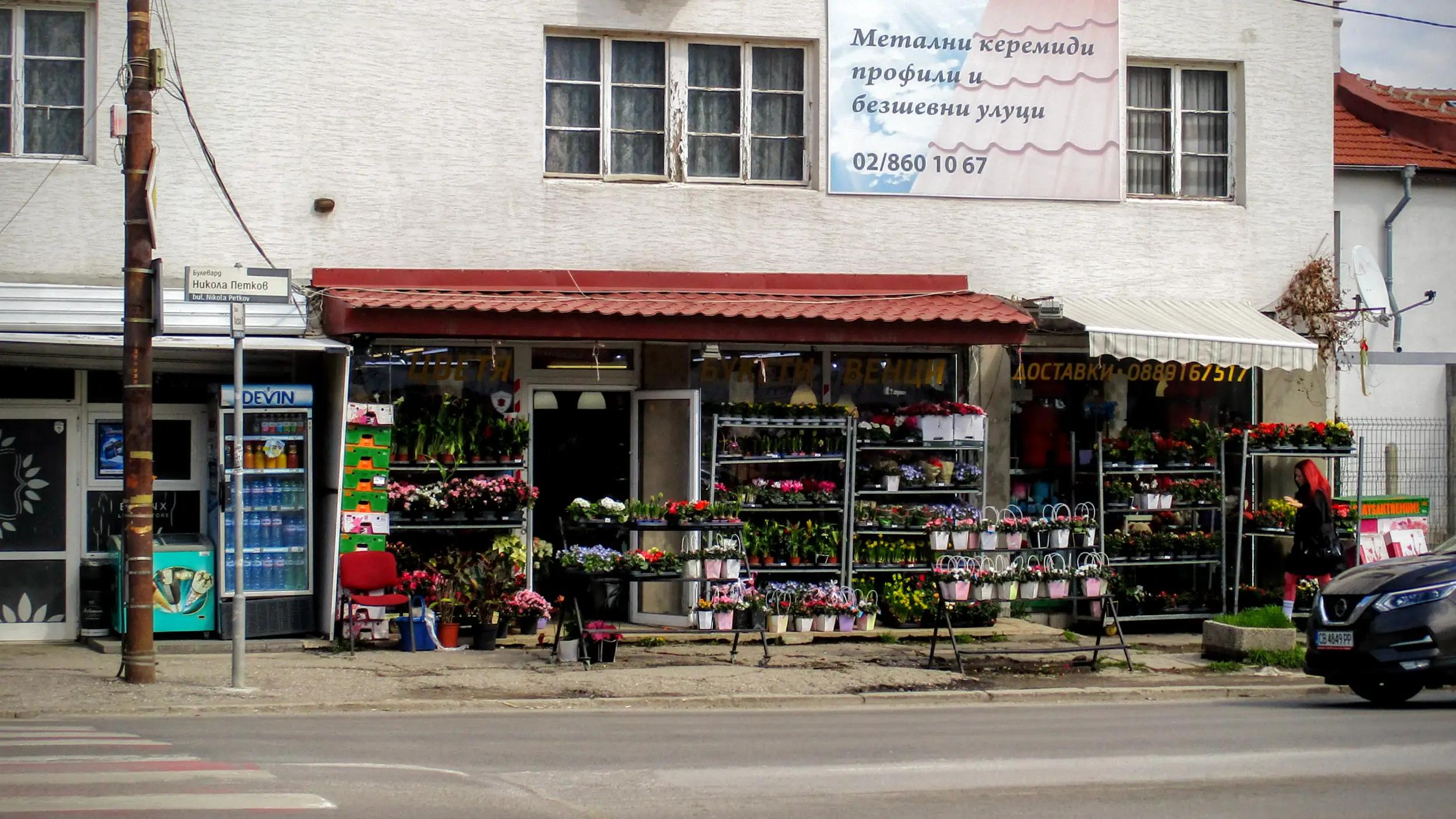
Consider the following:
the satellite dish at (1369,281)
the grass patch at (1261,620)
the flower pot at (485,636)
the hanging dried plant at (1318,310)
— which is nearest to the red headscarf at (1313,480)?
the grass patch at (1261,620)

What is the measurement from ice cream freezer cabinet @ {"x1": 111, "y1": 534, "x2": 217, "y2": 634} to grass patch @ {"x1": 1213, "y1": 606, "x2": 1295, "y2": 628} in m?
10.0

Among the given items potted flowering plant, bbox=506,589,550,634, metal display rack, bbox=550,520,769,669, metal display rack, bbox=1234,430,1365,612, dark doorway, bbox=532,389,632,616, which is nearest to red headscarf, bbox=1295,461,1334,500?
metal display rack, bbox=1234,430,1365,612

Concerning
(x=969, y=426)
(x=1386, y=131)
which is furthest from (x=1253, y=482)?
(x=1386, y=131)

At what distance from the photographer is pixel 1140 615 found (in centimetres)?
1783

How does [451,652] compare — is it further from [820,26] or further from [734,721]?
[820,26]

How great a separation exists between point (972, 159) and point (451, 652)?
7.86 meters

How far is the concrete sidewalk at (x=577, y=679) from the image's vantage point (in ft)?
41.5

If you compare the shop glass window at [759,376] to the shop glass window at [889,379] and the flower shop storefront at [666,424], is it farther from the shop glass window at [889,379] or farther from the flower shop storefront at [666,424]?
the shop glass window at [889,379]

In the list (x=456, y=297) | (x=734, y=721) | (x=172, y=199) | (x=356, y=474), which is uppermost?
(x=172, y=199)

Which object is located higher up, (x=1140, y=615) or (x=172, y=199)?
(x=172, y=199)

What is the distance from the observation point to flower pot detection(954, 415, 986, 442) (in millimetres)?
17219

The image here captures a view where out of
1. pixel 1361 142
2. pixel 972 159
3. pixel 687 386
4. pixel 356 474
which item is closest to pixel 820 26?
pixel 972 159

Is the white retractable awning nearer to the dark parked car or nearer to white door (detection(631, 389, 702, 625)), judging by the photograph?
the dark parked car

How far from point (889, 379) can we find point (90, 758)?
1038cm
